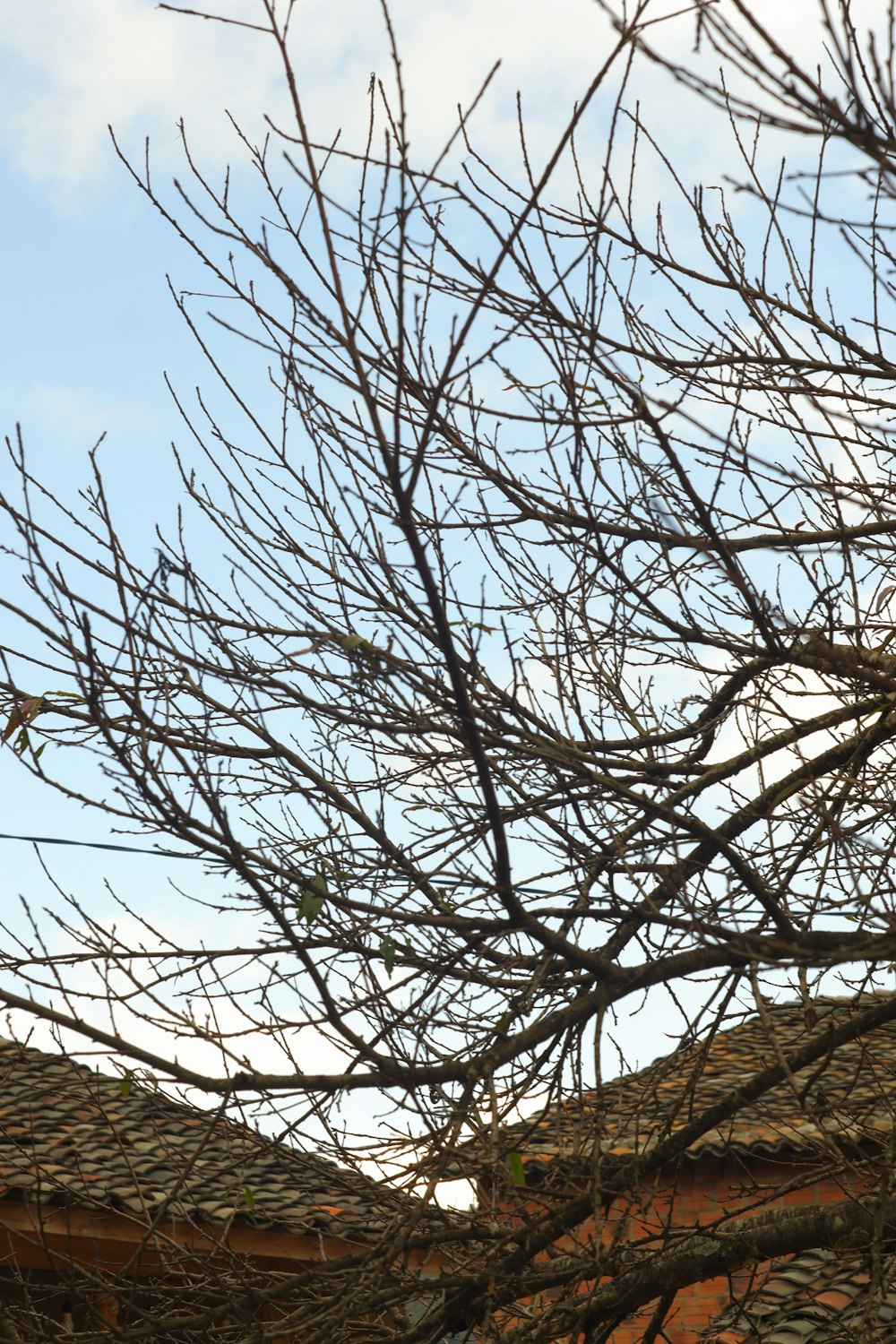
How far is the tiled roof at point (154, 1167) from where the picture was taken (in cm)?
367

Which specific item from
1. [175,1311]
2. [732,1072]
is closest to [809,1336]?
[732,1072]

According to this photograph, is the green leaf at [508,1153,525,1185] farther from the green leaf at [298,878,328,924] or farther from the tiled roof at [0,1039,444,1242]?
the green leaf at [298,878,328,924]

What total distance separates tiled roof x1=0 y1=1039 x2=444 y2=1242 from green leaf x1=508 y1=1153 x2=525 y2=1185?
0.30 m

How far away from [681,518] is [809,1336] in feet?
16.2

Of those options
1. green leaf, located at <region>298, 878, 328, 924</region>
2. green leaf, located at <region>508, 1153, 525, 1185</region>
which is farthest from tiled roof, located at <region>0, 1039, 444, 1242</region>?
green leaf, located at <region>298, 878, 328, 924</region>

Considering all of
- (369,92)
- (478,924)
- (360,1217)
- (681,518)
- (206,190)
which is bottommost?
(360,1217)

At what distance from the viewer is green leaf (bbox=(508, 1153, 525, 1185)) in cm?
307

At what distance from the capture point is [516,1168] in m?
3.08

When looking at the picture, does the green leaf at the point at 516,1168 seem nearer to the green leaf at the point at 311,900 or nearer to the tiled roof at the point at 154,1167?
the tiled roof at the point at 154,1167

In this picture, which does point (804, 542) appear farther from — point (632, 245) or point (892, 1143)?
point (892, 1143)

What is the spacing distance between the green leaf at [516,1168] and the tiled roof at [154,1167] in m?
0.30

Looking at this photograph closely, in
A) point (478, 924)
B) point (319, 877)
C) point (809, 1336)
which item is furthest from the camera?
point (809, 1336)

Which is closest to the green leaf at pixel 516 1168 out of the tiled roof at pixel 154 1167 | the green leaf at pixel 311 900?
the tiled roof at pixel 154 1167

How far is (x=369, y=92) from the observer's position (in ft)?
10.7
